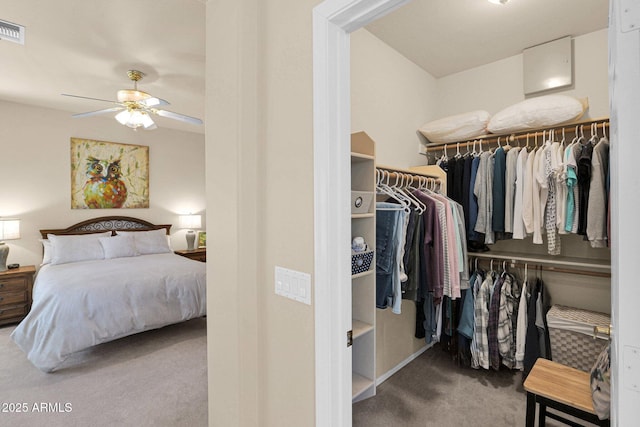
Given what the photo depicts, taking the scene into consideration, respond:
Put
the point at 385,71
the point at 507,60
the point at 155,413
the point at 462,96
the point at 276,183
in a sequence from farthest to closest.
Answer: the point at 462,96
the point at 507,60
the point at 385,71
the point at 155,413
the point at 276,183

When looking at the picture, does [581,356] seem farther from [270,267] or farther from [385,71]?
[385,71]

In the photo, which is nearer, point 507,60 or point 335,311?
point 335,311

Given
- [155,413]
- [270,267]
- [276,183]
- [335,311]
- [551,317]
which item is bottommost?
[155,413]

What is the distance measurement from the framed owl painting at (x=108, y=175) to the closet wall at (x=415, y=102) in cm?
405

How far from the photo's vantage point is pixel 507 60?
2.81 metres

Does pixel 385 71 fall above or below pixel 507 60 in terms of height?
below

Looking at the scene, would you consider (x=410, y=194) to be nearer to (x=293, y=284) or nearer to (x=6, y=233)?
(x=293, y=284)

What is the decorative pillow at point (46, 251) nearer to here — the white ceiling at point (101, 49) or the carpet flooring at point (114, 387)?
the carpet flooring at point (114, 387)

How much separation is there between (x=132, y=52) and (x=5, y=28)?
0.86 meters

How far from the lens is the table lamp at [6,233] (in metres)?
3.74

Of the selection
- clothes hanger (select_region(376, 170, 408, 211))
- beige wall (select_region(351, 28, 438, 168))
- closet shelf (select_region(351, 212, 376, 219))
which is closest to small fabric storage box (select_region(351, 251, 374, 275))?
closet shelf (select_region(351, 212, 376, 219))

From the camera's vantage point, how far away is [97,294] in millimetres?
2824

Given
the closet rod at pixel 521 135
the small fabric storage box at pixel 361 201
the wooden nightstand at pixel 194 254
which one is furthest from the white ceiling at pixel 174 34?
the wooden nightstand at pixel 194 254

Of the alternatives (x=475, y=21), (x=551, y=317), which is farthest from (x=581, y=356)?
(x=475, y=21)
